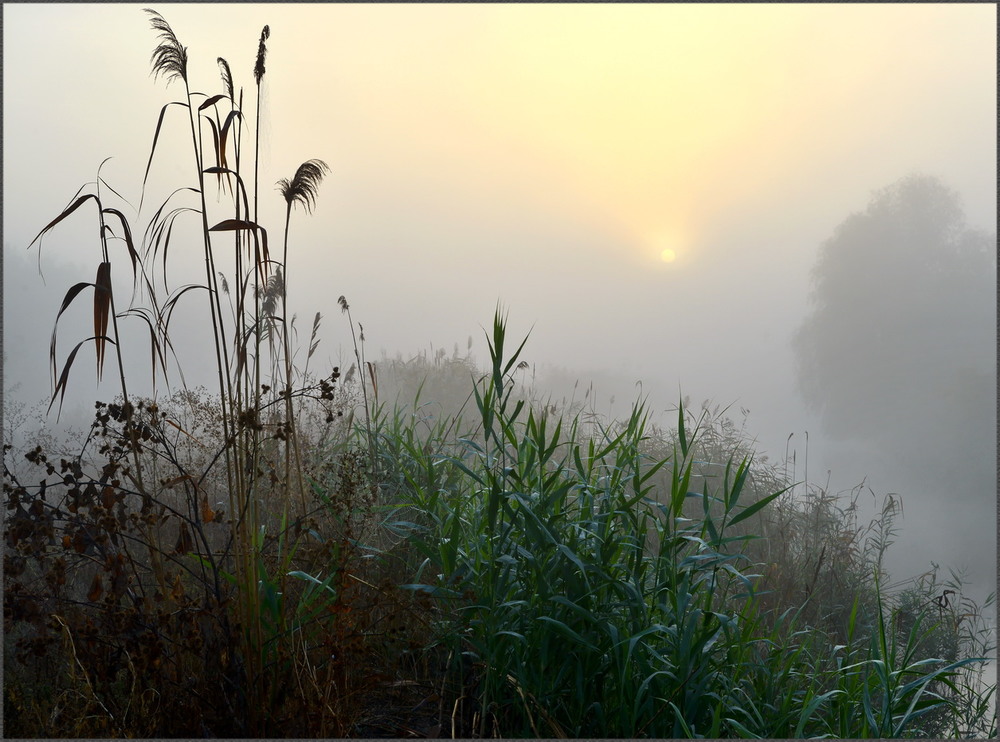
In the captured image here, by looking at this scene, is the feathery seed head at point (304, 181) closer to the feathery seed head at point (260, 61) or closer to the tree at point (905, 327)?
the feathery seed head at point (260, 61)

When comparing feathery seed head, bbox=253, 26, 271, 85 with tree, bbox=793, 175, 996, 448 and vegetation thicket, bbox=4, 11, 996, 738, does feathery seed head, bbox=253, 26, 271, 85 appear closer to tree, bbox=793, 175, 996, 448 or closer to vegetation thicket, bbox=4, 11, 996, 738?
vegetation thicket, bbox=4, 11, 996, 738

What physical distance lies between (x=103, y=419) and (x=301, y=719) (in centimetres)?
96

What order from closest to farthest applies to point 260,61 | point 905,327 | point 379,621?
point 260,61, point 379,621, point 905,327

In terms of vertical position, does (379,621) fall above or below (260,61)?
below

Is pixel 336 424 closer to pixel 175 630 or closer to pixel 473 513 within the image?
pixel 473 513

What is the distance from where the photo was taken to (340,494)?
2223mm

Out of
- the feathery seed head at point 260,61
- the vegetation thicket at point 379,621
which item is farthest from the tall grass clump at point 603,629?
the feathery seed head at point 260,61

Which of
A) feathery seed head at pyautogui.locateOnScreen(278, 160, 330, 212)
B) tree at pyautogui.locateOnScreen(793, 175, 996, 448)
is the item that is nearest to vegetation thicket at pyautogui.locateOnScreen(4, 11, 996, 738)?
feathery seed head at pyautogui.locateOnScreen(278, 160, 330, 212)

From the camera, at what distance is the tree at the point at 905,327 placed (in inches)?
136

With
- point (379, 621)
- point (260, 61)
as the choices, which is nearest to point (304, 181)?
point (260, 61)

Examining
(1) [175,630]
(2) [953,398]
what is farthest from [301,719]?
(2) [953,398]

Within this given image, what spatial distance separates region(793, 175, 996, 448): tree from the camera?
3449 millimetres

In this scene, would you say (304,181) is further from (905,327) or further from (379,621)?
(905,327)

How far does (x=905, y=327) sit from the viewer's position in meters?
3.57
